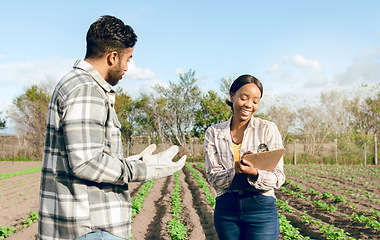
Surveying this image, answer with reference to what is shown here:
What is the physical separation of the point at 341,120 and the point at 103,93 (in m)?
30.2

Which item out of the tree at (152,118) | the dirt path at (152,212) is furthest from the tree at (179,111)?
the dirt path at (152,212)

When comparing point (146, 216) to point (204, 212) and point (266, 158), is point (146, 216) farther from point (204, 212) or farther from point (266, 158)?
point (266, 158)

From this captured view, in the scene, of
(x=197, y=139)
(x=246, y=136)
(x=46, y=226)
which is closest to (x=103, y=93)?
(x=46, y=226)

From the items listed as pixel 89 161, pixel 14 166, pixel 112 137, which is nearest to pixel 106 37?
pixel 112 137

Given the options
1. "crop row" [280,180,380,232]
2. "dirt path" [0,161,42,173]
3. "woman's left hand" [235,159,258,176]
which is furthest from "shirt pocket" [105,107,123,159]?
"dirt path" [0,161,42,173]

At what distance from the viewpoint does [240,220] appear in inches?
92.1

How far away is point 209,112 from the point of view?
75.8 feet

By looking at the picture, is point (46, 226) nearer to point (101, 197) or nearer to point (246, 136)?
point (101, 197)

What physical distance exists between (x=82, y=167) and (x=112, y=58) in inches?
22.6

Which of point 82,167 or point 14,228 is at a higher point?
point 82,167

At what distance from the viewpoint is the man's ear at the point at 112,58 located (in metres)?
1.75

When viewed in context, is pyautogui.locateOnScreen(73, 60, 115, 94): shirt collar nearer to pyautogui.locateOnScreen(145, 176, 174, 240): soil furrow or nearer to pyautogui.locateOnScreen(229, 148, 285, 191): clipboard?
pyautogui.locateOnScreen(229, 148, 285, 191): clipboard

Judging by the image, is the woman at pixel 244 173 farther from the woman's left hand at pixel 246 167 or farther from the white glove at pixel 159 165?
the white glove at pixel 159 165

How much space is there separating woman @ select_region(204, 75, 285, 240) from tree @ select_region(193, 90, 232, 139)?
19597mm
